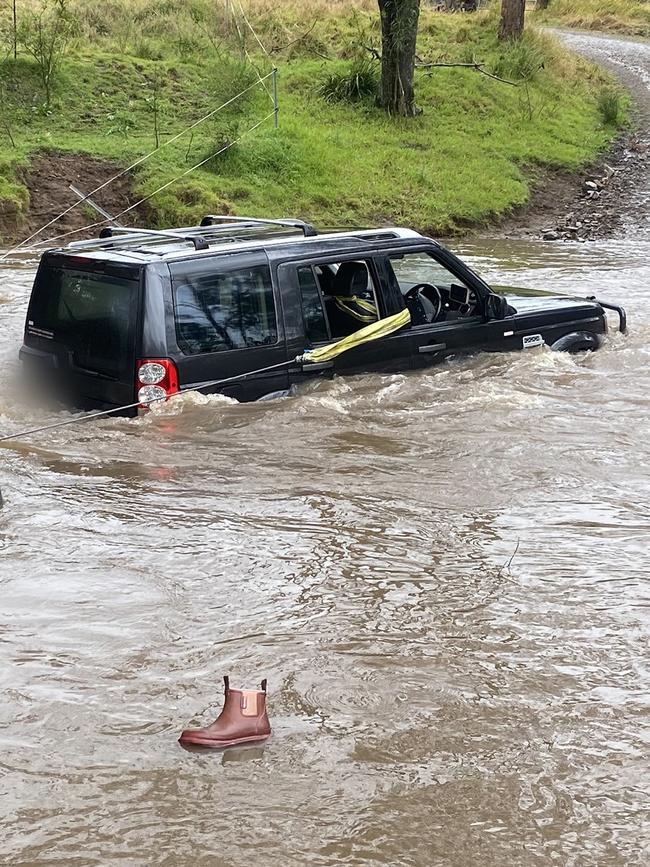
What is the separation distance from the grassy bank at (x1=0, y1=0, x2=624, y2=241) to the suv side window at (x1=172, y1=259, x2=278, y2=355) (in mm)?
10561

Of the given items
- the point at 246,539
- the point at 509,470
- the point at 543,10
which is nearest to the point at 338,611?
the point at 246,539

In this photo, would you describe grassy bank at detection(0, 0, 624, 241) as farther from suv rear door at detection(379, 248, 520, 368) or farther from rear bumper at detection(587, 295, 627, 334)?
suv rear door at detection(379, 248, 520, 368)

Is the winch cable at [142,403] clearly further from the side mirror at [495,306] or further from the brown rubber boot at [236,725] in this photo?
the brown rubber boot at [236,725]

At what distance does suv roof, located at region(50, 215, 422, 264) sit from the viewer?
7.59 metres

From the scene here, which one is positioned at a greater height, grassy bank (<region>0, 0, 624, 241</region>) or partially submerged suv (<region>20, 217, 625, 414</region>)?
grassy bank (<region>0, 0, 624, 241</region>)

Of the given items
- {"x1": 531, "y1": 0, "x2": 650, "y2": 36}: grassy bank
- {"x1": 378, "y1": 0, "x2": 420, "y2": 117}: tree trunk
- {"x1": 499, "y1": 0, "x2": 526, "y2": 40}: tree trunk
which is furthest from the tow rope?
{"x1": 531, "y1": 0, "x2": 650, "y2": 36}: grassy bank

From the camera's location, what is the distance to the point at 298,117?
74.1ft

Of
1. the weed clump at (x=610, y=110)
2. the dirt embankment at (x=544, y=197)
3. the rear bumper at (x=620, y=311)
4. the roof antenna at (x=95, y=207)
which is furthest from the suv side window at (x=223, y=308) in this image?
the weed clump at (x=610, y=110)

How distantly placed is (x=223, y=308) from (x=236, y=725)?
3.91 meters

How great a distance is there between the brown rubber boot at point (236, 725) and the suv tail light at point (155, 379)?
3.39 metres

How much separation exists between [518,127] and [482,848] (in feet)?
75.7

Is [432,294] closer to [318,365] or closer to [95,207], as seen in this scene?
[318,365]

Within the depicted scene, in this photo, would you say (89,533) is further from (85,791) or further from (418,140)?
(418,140)

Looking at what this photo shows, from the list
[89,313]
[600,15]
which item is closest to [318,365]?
[89,313]
